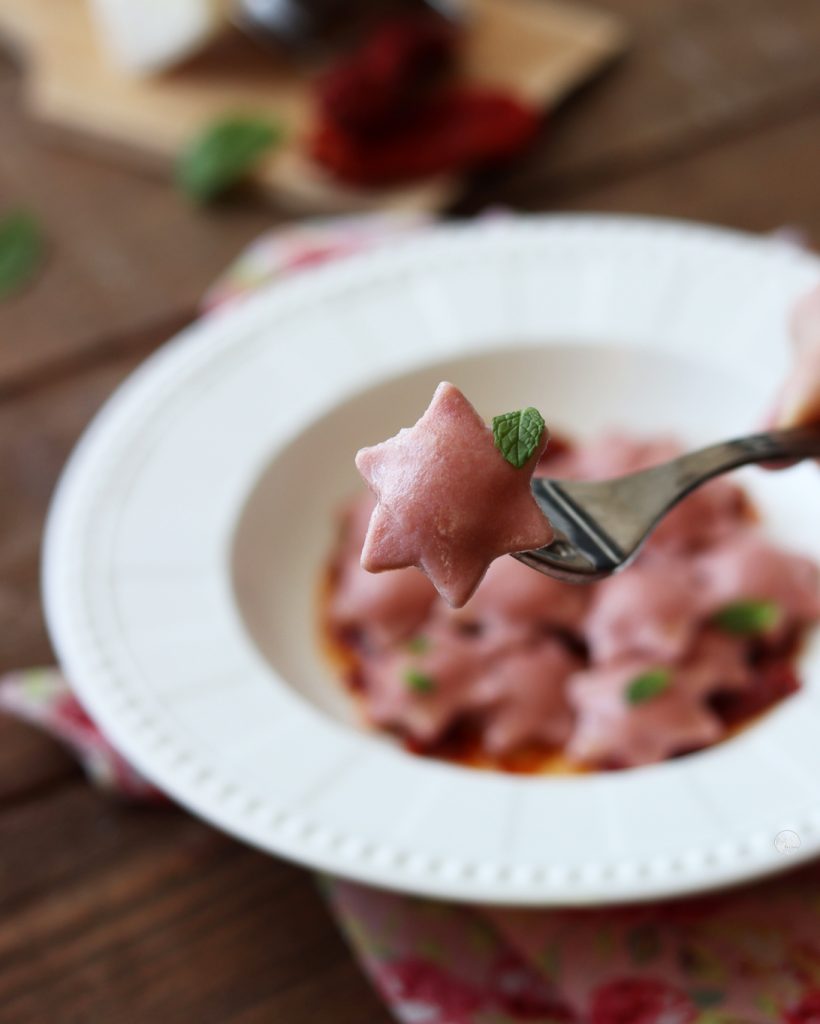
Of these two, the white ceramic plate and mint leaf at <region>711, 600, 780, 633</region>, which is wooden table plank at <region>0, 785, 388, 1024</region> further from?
mint leaf at <region>711, 600, 780, 633</region>

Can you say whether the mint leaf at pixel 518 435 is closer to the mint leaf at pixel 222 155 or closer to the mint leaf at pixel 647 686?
the mint leaf at pixel 647 686

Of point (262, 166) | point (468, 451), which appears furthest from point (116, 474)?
point (262, 166)

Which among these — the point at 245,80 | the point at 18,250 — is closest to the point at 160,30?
the point at 245,80

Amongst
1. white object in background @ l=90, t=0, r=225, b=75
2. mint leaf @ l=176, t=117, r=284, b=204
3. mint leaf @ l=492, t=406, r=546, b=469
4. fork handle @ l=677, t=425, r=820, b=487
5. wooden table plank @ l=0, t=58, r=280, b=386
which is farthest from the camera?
white object in background @ l=90, t=0, r=225, b=75

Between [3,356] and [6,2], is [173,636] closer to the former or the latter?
[3,356]

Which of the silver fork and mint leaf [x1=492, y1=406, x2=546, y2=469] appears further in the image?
the silver fork

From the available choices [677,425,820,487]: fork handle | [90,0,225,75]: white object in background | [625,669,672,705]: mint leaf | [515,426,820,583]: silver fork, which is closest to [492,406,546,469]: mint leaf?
[515,426,820,583]: silver fork

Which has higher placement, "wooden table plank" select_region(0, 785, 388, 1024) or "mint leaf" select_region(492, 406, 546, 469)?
"mint leaf" select_region(492, 406, 546, 469)
